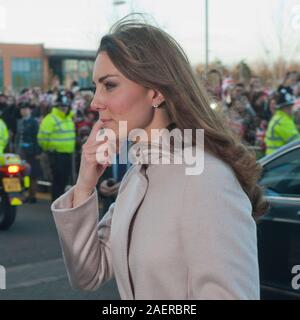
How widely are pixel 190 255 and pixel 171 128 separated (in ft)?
1.39

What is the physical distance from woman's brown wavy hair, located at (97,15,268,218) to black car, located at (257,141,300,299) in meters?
2.83

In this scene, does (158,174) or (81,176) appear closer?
(158,174)

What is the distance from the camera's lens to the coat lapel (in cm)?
197

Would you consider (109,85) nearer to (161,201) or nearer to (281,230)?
(161,201)

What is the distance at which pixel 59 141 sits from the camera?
36.6ft

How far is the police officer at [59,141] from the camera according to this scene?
1113 centimetres

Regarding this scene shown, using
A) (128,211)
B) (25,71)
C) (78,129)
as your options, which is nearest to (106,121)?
(128,211)

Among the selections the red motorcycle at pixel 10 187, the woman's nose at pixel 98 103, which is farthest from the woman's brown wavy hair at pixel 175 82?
the red motorcycle at pixel 10 187

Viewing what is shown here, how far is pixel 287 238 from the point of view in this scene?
476cm

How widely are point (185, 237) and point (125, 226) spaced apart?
23 centimetres

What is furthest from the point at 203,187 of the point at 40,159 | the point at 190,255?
the point at 40,159

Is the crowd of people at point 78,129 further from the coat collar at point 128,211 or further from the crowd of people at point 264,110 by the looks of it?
the coat collar at point 128,211
